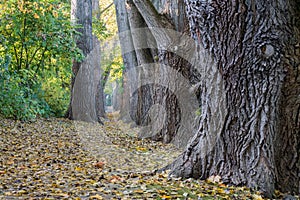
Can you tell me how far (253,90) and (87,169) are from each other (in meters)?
2.49

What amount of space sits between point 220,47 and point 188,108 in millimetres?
3723

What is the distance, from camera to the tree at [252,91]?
3889 mm

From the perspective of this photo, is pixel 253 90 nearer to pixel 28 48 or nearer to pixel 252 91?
pixel 252 91

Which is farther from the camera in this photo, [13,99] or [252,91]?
[13,99]

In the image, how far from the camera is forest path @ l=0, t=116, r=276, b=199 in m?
3.64

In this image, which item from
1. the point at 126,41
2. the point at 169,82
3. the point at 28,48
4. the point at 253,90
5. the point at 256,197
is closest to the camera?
the point at 256,197

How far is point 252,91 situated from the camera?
3.96m

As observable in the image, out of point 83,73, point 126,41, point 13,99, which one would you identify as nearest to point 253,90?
point 13,99

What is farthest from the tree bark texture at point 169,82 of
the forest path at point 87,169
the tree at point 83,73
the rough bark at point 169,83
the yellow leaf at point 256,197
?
the tree at point 83,73

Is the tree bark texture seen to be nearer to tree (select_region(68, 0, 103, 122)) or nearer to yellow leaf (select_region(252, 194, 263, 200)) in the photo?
yellow leaf (select_region(252, 194, 263, 200))

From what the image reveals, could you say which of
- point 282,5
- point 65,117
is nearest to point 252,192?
point 282,5

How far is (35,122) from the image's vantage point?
9992 millimetres

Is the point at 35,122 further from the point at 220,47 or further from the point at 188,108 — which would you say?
the point at 220,47

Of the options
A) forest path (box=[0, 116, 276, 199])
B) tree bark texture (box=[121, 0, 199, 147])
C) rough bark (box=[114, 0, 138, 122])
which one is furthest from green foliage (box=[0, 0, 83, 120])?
tree bark texture (box=[121, 0, 199, 147])
